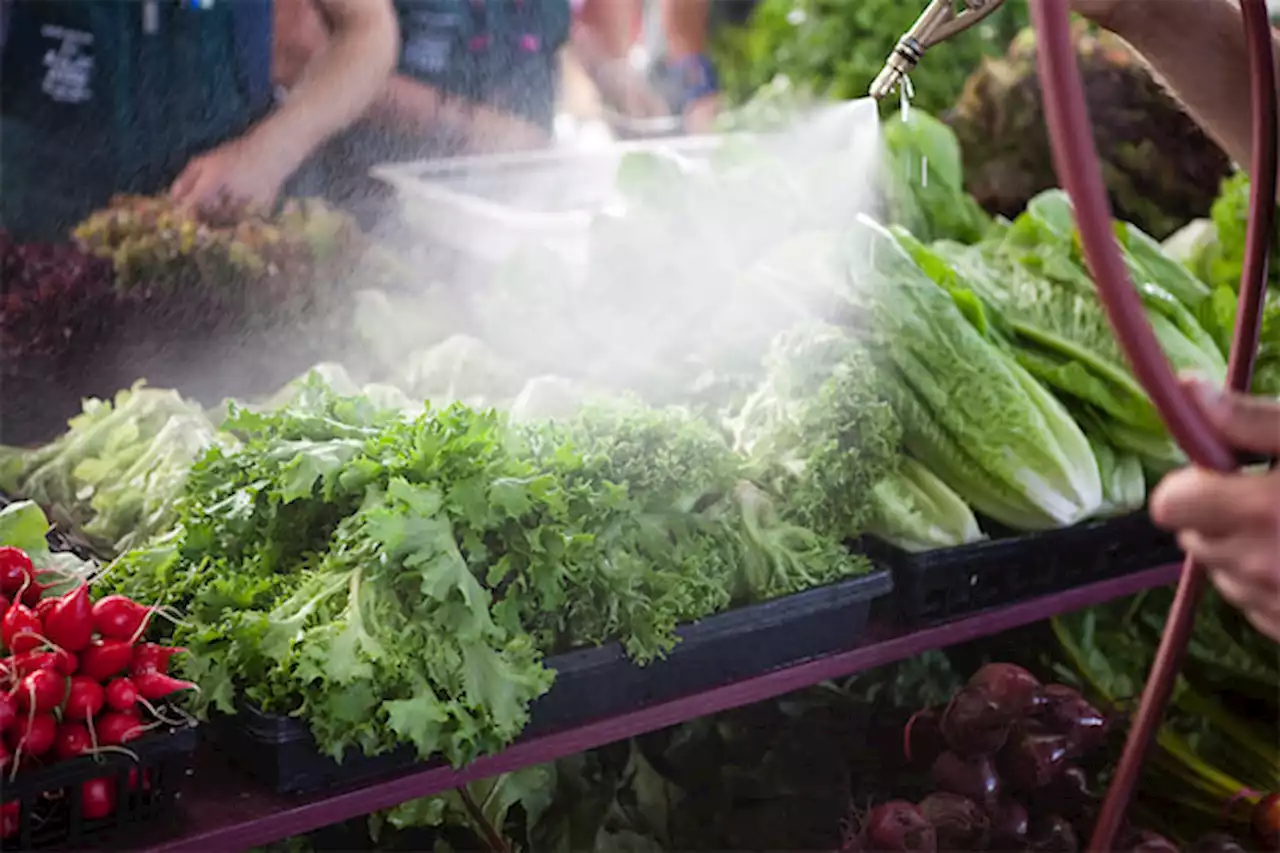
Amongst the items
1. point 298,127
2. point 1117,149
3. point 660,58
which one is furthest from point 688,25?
point 298,127

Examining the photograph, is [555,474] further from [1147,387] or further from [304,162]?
[304,162]

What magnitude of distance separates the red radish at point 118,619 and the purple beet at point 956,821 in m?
1.11

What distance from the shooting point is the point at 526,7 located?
3.17m

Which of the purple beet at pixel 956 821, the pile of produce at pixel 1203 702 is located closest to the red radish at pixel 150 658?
the purple beet at pixel 956 821

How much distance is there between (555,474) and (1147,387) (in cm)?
78

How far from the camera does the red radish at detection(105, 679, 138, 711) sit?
1199 mm

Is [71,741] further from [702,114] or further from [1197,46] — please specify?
[702,114]

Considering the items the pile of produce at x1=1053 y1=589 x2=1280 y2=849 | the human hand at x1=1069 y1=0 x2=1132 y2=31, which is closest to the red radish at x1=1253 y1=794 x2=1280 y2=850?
the pile of produce at x1=1053 y1=589 x2=1280 y2=849

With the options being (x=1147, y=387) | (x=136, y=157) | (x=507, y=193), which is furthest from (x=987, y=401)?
(x=136, y=157)

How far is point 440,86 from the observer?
8.29ft

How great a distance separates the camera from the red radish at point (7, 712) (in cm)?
114

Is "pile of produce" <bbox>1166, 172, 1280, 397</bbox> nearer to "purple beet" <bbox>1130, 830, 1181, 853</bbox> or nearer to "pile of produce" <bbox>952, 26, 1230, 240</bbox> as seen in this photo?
"pile of produce" <bbox>952, 26, 1230, 240</bbox>

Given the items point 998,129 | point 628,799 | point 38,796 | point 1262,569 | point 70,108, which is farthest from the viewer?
point 998,129

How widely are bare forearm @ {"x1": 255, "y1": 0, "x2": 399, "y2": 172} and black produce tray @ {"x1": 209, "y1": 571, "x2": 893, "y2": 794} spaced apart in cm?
131
